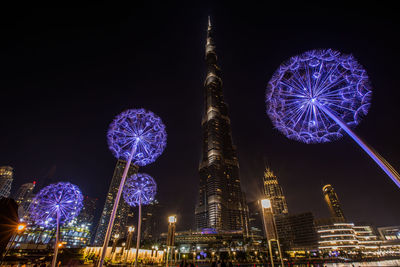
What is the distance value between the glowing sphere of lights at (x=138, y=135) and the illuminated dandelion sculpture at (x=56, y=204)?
13195 millimetres

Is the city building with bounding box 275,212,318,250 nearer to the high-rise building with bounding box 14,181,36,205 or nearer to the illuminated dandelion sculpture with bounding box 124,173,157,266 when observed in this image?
the illuminated dandelion sculpture with bounding box 124,173,157,266

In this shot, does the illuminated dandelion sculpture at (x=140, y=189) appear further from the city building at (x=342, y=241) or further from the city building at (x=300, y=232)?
the city building at (x=300, y=232)

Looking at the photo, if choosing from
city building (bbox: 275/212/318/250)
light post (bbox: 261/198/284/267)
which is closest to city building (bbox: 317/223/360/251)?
city building (bbox: 275/212/318/250)

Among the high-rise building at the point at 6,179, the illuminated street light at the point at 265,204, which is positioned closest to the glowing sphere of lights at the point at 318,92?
the illuminated street light at the point at 265,204

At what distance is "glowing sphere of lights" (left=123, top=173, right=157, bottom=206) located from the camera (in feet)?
82.5

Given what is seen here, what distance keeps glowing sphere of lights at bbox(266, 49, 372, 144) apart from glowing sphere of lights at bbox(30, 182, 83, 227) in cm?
2842

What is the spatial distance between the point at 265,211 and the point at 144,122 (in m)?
15.7

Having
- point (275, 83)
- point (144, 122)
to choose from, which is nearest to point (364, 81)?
point (275, 83)

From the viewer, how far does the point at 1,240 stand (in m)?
10.1

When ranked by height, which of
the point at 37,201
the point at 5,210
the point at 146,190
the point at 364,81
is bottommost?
the point at 5,210

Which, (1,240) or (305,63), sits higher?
(305,63)

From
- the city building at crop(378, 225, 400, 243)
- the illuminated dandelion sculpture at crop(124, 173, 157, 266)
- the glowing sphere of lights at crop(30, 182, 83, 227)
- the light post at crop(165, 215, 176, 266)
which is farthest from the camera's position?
the city building at crop(378, 225, 400, 243)

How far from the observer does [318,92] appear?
45.1 ft

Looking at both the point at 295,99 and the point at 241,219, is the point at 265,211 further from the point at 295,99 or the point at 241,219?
the point at 241,219
